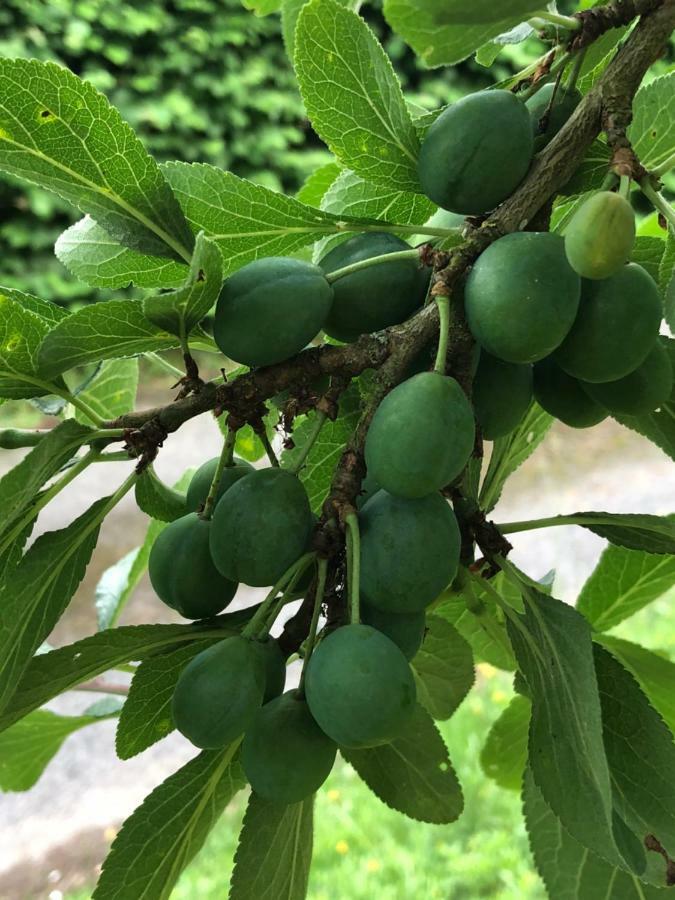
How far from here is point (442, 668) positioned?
0.93 metres

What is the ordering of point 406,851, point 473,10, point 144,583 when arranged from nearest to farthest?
point 473,10, point 406,851, point 144,583

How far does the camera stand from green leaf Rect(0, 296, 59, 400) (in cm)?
64

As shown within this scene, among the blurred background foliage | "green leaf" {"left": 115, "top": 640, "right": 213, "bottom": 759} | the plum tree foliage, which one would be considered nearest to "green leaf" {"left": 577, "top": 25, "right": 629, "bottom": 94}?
the plum tree foliage

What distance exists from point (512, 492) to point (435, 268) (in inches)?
172

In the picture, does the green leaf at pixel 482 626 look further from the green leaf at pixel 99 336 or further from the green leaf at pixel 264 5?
the green leaf at pixel 264 5

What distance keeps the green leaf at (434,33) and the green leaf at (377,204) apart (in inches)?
8.8

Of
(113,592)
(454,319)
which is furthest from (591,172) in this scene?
(113,592)

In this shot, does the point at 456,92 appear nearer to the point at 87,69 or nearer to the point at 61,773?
the point at 87,69

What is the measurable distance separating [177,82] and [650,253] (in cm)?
533

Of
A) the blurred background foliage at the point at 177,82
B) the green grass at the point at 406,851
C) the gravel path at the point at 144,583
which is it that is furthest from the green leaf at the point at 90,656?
the blurred background foliage at the point at 177,82

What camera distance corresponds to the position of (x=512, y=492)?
4.94 meters

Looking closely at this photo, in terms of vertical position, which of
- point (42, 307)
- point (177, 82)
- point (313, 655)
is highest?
point (177, 82)

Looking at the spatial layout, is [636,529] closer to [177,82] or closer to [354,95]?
[354,95]

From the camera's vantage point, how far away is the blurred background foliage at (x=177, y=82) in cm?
517
